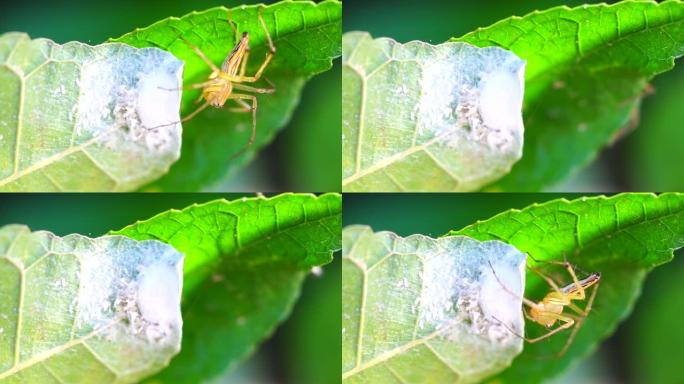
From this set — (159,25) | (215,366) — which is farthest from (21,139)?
(215,366)

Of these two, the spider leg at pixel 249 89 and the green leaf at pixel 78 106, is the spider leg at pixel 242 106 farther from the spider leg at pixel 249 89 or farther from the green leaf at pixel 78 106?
the green leaf at pixel 78 106

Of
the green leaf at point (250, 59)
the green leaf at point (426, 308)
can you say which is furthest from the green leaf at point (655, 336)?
the green leaf at point (250, 59)

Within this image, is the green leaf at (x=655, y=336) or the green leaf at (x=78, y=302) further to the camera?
the green leaf at (x=655, y=336)

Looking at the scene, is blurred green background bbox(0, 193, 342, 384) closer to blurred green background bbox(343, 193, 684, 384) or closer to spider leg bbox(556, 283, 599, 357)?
blurred green background bbox(343, 193, 684, 384)

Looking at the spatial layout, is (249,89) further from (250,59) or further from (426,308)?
(426,308)

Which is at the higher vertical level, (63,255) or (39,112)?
(39,112)

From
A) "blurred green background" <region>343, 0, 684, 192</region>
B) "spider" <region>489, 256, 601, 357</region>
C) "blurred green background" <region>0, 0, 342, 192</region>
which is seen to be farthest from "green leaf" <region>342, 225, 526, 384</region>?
"blurred green background" <region>343, 0, 684, 192</region>

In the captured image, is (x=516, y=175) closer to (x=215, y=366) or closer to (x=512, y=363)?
(x=512, y=363)
